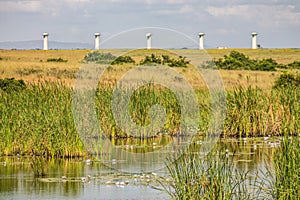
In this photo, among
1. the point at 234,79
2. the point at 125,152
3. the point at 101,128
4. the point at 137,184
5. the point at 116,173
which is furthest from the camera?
the point at 234,79

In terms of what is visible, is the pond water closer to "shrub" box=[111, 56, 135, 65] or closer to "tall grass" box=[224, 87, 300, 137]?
"tall grass" box=[224, 87, 300, 137]

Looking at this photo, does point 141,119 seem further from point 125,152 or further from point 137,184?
point 137,184

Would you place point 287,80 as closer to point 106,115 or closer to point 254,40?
point 106,115

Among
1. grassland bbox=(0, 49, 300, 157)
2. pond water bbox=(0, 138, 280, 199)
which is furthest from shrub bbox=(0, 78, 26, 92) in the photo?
pond water bbox=(0, 138, 280, 199)

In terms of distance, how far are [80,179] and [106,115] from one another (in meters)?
6.01

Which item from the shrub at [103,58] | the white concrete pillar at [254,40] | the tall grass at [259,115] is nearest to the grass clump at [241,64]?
the shrub at [103,58]

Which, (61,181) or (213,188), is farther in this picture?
(61,181)

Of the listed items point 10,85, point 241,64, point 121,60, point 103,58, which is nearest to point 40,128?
point 10,85

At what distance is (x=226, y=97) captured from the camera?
2030cm

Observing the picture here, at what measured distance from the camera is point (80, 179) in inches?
514

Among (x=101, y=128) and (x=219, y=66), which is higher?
(x=219, y=66)

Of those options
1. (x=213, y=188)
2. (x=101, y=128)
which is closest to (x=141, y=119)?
(x=101, y=128)

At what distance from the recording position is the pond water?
11711 mm

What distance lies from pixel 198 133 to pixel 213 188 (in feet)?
34.3
